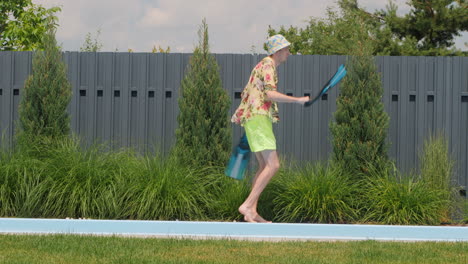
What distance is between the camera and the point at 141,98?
1075 centimetres

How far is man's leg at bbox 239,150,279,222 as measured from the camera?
752 centimetres

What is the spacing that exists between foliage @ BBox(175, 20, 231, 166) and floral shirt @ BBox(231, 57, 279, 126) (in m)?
1.60

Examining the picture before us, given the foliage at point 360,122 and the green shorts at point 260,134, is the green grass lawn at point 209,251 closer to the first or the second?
the green shorts at point 260,134

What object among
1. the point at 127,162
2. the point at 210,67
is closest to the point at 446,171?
the point at 210,67

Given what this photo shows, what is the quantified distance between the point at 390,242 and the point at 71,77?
5984 millimetres

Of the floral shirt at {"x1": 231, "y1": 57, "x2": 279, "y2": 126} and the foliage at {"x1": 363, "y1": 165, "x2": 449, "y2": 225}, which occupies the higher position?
the floral shirt at {"x1": 231, "y1": 57, "x2": 279, "y2": 126}

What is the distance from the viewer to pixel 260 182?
7555 millimetres

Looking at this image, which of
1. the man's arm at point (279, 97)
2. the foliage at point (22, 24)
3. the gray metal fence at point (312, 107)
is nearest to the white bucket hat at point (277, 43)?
the man's arm at point (279, 97)

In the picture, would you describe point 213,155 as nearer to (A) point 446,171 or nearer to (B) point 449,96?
(A) point 446,171

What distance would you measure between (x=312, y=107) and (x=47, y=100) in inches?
152

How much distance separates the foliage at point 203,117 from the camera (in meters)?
9.27

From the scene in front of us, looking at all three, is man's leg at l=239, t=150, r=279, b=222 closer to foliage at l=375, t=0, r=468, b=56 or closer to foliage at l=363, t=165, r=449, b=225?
foliage at l=363, t=165, r=449, b=225

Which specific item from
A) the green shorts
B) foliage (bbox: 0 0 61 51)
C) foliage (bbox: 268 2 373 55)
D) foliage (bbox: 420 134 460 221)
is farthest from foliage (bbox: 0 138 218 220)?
foliage (bbox: 268 2 373 55)

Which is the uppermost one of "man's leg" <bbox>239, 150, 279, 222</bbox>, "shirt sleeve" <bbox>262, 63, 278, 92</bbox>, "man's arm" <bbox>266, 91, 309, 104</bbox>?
"shirt sleeve" <bbox>262, 63, 278, 92</bbox>
